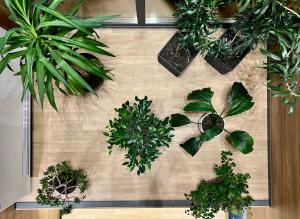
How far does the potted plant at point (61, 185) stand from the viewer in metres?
2.23

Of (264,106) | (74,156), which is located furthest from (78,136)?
(264,106)

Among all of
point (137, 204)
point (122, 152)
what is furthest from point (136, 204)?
point (122, 152)

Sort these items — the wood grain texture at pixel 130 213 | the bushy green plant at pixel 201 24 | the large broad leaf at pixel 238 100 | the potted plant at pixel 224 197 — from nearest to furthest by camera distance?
1. the bushy green plant at pixel 201 24
2. the potted plant at pixel 224 197
3. the large broad leaf at pixel 238 100
4. the wood grain texture at pixel 130 213

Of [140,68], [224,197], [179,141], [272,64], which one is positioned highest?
[140,68]

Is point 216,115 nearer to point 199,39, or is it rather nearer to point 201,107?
point 201,107

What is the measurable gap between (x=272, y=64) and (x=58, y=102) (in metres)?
1.57

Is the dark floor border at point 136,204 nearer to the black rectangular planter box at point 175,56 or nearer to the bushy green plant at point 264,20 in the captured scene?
the black rectangular planter box at point 175,56

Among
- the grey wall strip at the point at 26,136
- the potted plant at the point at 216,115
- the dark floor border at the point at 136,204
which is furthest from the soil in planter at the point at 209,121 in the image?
the grey wall strip at the point at 26,136

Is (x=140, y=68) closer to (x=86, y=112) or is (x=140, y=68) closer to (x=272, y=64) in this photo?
(x=86, y=112)

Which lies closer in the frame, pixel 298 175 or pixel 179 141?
pixel 298 175

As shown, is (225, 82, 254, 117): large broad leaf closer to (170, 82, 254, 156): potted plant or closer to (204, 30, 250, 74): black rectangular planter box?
(170, 82, 254, 156): potted plant

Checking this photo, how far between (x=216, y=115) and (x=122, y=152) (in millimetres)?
759

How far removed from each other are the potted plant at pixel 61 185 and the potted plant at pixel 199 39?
40.9 inches

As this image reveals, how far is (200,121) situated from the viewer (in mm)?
2439
